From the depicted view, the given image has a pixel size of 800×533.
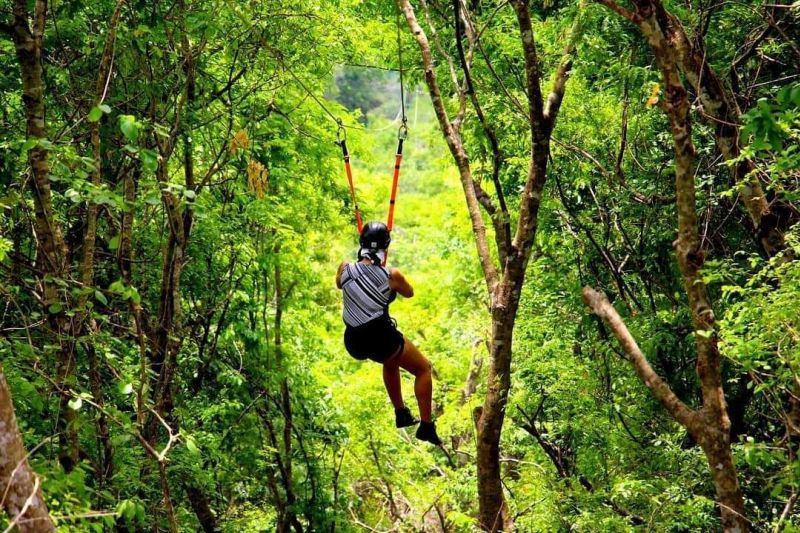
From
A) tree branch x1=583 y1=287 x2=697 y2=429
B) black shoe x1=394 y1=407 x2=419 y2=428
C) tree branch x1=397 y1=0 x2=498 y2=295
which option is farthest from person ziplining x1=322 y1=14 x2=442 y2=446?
tree branch x1=583 y1=287 x2=697 y2=429

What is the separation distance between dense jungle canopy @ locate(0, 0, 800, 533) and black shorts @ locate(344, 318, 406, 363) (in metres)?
0.74

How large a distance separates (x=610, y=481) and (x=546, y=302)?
2.54 m

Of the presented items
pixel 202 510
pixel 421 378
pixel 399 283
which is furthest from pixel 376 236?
pixel 202 510

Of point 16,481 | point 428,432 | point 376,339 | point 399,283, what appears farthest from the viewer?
point 428,432

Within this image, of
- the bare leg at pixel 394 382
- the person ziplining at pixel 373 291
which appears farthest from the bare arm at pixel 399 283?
the bare leg at pixel 394 382

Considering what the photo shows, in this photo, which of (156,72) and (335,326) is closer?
(156,72)

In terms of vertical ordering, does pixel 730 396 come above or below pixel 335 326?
above

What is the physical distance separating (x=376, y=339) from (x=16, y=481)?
290 cm

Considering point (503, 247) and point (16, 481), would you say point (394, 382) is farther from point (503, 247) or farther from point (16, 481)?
point (16, 481)

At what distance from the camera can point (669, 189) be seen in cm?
665

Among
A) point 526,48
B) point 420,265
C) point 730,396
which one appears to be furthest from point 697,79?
point 420,265

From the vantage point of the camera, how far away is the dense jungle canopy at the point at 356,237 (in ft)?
12.3

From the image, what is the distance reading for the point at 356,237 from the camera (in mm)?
10852

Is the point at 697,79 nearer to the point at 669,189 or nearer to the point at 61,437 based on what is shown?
the point at 669,189
